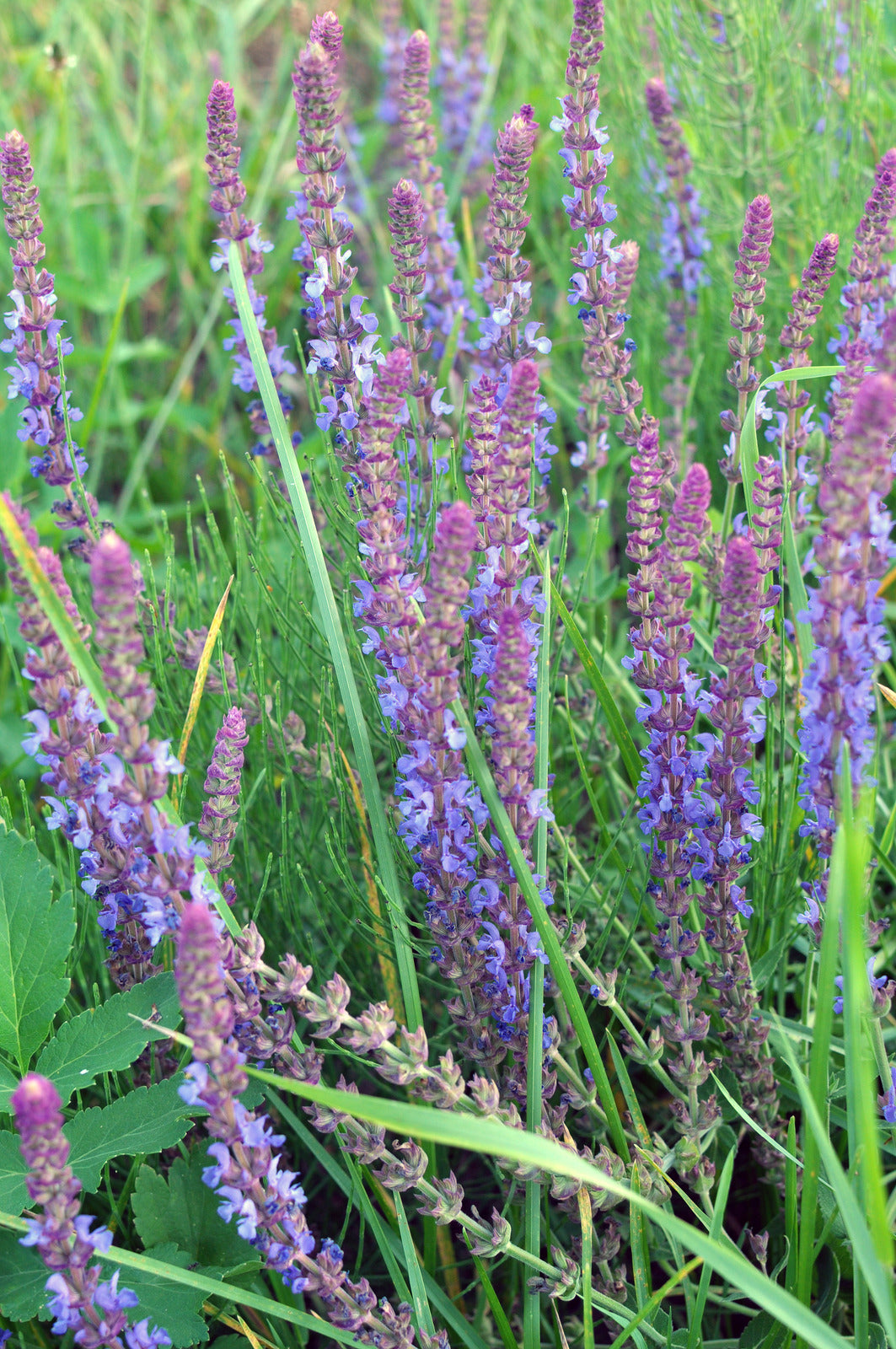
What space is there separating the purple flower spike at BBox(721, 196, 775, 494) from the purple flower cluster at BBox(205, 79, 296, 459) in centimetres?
65

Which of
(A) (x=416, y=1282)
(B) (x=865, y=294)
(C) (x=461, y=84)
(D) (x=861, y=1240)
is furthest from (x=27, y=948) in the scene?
(C) (x=461, y=84)

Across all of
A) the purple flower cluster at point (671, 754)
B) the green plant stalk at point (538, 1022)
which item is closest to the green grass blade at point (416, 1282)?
the green plant stalk at point (538, 1022)

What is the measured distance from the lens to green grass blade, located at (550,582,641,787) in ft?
4.49

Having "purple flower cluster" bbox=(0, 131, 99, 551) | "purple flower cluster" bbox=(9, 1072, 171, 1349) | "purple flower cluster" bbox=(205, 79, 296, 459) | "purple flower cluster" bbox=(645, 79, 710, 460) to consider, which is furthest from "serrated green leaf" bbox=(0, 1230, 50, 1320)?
"purple flower cluster" bbox=(645, 79, 710, 460)

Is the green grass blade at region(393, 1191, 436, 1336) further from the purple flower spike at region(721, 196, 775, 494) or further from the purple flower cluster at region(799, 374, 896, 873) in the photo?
the purple flower spike at region(721, 196, 775, 494)

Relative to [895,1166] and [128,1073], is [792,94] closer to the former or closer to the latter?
[895,1166]

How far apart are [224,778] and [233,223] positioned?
82 cm

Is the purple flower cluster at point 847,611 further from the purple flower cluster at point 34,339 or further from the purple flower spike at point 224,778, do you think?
the purple flower cluster at point 34,339

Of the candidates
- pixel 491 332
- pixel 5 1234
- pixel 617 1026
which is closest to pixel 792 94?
pixel 491 332

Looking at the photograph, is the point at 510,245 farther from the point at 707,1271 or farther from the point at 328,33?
the point at 707,1271

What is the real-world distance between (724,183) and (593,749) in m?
1.48

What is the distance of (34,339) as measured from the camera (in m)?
1.52

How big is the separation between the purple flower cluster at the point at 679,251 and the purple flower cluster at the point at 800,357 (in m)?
0.50

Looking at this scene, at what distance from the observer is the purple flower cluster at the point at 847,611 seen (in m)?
0.97
